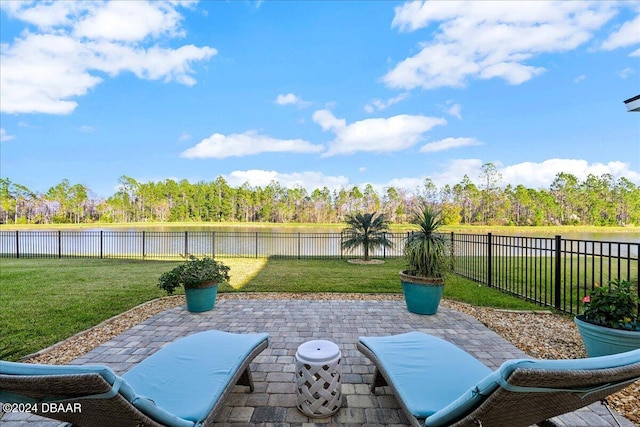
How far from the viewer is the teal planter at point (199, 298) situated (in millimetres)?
4629

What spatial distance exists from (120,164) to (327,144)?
37.7m

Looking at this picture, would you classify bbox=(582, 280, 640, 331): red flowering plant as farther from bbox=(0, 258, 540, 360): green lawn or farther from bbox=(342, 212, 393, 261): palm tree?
bbox=(342, 212, 393, 261): palm tree

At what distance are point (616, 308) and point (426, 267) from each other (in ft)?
7.13

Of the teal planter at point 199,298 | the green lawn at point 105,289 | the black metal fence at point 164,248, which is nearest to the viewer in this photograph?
the green lawn at point 105,289

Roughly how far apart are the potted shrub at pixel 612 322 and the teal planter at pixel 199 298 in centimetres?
483

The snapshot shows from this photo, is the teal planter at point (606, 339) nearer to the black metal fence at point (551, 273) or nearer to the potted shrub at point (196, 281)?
the black metal fence at point (551, 273)

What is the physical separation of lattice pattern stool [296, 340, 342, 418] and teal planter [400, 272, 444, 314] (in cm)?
281

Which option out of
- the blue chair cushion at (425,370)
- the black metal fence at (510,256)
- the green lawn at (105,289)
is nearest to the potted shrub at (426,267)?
the black metal fence at (510,256)

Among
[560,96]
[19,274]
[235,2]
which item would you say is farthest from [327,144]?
[19,274]

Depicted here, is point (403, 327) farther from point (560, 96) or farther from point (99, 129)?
point (99, 129)

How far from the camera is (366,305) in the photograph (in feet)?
17.0

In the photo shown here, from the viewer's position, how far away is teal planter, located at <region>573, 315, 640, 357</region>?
2688 millimetres

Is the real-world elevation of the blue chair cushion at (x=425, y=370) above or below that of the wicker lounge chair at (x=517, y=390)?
below

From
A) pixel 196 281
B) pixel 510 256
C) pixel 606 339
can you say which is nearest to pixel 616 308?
pixel 606 339
